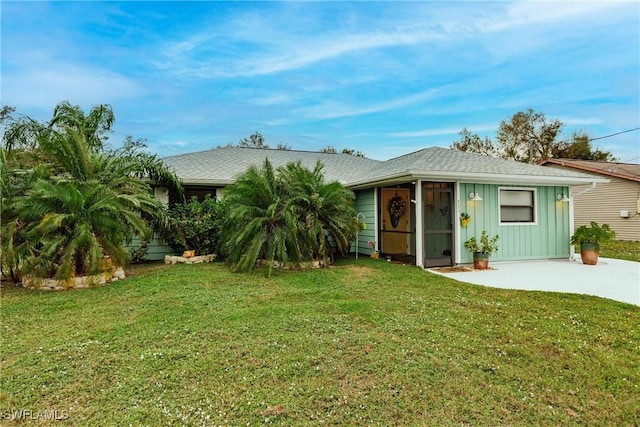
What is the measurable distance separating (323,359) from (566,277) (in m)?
6.04

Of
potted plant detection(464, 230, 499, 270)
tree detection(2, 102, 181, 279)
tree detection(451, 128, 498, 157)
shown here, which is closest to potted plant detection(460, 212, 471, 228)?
potted plant detection(464, 230, 499, 270)

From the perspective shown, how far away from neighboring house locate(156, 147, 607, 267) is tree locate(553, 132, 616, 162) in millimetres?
20456

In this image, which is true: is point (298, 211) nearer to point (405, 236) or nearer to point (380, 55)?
point (405, 236)

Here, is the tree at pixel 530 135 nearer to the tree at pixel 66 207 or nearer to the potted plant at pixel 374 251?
the potted plant at pixel 374 251

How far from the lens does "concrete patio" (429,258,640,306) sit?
5719 millimetres

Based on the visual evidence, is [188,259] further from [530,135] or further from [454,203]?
[530,135]

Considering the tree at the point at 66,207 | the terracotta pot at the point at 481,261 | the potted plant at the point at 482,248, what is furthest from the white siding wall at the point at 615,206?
the tree at the point at 66,207

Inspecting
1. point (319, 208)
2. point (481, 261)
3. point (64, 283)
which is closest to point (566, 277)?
point (481, 261)

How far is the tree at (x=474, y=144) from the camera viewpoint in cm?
2872

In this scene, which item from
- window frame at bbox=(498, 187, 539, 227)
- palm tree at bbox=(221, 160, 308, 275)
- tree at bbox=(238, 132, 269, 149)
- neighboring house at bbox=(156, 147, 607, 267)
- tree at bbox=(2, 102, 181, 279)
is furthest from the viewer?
tree at bbox=(238, 132, 269, 149)

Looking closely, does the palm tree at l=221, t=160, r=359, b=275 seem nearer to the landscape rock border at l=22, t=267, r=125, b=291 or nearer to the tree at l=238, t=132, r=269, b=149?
the landscape rock border at l=22, t=267, r=125, b=291

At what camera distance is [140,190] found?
7289 mm

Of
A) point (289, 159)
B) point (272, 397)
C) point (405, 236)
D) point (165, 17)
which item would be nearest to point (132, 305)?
point (272, 397)

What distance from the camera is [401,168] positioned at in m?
8.59
